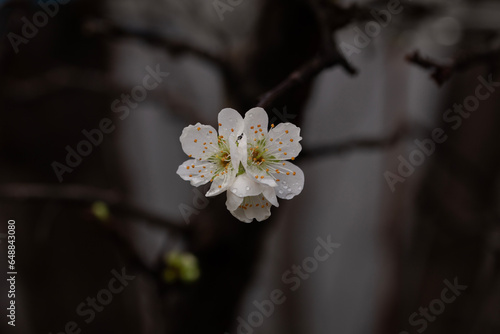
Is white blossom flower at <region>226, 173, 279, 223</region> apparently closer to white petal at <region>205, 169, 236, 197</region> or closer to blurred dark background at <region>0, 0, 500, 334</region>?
white petal at <region>205, 169, 236, 197</region>

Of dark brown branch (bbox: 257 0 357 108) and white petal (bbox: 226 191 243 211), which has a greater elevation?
dark brown branch (bbox: 257 0 357 108)

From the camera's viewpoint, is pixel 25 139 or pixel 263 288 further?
pixel 263 288

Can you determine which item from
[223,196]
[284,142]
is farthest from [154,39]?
[284,142]

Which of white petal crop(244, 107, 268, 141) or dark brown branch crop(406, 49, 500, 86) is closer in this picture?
white petal crop(244, 107, 268, 141)

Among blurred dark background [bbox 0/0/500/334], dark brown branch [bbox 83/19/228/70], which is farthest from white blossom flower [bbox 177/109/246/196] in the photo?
dark brown branch [bbox 83/19/228/70]

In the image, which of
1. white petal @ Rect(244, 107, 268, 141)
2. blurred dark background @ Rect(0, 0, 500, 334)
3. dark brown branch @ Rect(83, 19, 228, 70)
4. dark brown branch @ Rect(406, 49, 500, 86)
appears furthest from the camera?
blurred dark background @ Rect(0, 0, 500, 334)

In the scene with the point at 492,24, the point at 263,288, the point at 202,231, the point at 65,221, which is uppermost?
the point at 202,231

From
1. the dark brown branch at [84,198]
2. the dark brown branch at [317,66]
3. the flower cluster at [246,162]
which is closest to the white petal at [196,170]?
the flower cluster at [246,162]

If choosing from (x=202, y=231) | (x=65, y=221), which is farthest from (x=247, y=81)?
(x=65, y=221)

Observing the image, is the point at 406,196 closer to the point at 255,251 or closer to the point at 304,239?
the point at 304,239
